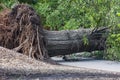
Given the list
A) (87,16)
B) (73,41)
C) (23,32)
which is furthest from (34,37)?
(87,16)

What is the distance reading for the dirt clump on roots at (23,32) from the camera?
29.5 feet

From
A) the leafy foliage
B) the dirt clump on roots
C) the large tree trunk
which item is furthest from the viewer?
the large tree trunk

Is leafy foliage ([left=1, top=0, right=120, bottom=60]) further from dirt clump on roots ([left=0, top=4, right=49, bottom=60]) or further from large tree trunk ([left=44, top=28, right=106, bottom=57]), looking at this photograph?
dirt clump on roots ([left=0, top=4, right=49, bottom=60])

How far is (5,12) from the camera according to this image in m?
9.84

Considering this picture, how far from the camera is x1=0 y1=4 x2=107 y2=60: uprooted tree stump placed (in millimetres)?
9039

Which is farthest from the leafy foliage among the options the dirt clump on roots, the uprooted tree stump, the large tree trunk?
the dirt clump on roots

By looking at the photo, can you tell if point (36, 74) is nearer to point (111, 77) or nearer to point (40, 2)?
point (111, 77)

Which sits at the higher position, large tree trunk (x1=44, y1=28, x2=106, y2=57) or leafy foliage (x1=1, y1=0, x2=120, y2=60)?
leafy foliage (x1=1, y1=0, x2=120, y2=60)

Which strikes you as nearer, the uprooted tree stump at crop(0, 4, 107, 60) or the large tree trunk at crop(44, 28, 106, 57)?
the uprooted tree stump at crop(0, 4, 107, 60)

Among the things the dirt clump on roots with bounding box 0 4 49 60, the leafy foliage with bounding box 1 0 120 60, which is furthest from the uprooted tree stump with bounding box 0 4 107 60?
the leafy foliage with bounding box 1 0 120 60

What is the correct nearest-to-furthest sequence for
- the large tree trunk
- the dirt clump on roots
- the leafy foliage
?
the dirt clump on roots
the leafy foliage
the large tree trunk

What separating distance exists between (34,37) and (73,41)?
1.27 metres

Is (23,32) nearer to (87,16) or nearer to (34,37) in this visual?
(34,37)

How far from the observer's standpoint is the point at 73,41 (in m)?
9.89
